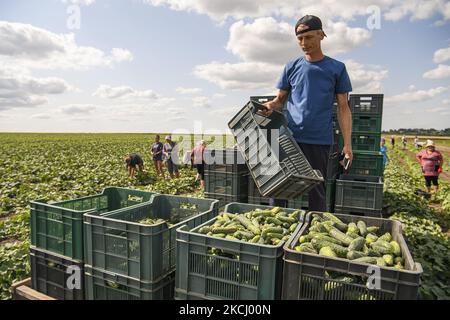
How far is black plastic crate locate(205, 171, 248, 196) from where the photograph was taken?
538 cm

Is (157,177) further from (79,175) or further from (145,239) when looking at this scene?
(145,239)

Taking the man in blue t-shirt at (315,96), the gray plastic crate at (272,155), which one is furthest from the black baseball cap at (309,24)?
the gray plastic crate at (272,155)

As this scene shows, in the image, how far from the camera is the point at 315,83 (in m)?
3.88

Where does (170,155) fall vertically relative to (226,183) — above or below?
below

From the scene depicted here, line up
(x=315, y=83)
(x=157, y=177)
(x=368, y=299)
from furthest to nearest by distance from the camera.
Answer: (x=157, y=177)
(x=315, y=83)
(x=368, y=299)

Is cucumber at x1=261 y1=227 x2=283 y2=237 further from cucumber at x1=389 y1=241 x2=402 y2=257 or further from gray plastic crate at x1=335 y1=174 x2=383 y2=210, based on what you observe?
gray plastic crate at x1=335 y1=174 x2=383 y2=210

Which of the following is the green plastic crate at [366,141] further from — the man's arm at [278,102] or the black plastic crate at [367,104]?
the man's arm at [278,102]

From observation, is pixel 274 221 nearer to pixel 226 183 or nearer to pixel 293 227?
pixel 293 227

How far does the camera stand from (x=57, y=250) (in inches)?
133

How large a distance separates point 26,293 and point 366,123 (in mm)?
7230

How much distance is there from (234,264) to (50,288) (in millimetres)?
2185

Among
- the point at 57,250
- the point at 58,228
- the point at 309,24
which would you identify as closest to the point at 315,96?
the point at 309,24

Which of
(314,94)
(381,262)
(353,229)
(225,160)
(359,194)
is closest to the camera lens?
(381,262)
